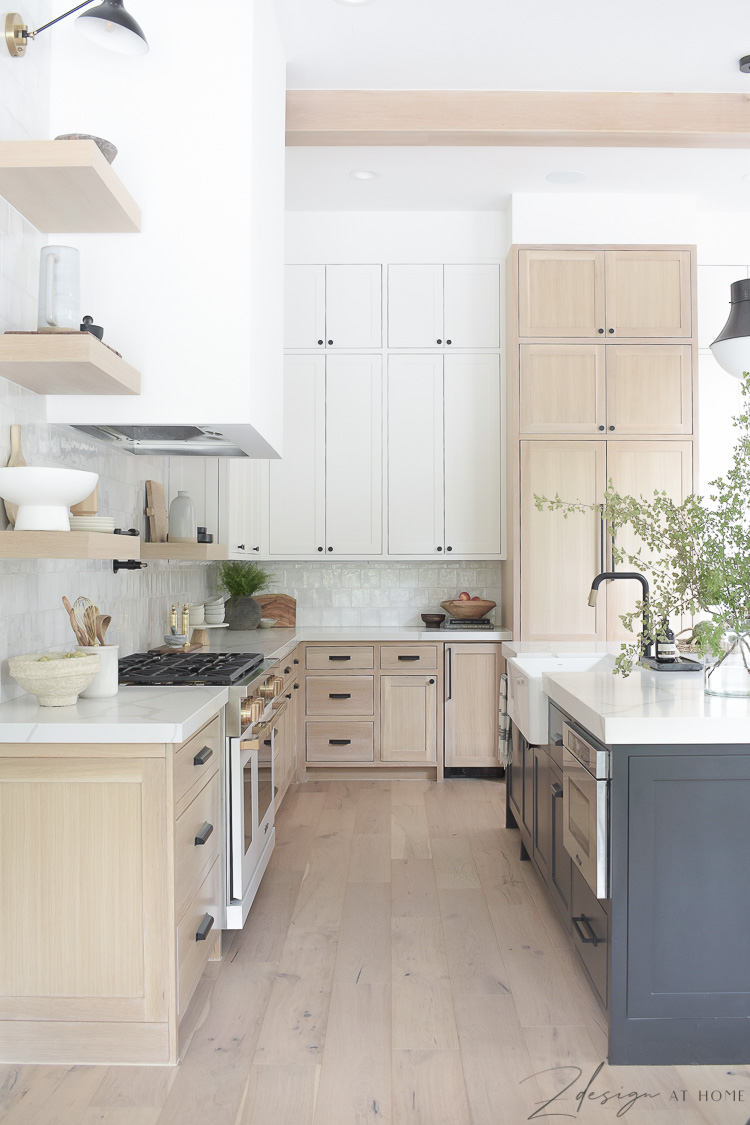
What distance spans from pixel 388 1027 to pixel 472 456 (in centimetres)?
340

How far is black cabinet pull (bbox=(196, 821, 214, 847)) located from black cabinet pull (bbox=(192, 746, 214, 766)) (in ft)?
0.60

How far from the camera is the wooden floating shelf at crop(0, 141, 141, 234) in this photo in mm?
2180

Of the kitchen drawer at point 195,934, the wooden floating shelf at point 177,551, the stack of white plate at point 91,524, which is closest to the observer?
the kitchen drawer at point 195,934

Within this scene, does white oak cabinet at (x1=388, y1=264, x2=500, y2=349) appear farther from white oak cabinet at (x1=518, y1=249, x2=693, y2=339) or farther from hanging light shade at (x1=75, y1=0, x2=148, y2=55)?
hanging light shade at (x1=75, y1=0, x2=148, y2=55)

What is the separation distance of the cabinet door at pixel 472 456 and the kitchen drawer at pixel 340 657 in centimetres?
81

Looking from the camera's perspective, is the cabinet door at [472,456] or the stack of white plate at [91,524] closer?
the stack of white plate at [91,524]

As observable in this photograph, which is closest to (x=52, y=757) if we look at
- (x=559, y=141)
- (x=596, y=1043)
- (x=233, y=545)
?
(x=596, y=1043)

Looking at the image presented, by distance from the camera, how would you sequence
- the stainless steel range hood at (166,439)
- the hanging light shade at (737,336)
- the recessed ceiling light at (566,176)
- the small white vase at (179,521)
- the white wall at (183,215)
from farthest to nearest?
the recessed ceiling light at (566,176)
the small white vase at (179,521)
the hanging light shade at (737,336)
the stainless steel range hood at (166,439)
the white wall at (183,215)

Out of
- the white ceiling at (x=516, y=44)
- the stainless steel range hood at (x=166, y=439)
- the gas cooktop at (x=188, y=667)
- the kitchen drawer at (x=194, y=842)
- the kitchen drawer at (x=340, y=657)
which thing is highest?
the white ceiling at (x=516, y=44)

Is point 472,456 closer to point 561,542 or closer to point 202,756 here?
point 561,542

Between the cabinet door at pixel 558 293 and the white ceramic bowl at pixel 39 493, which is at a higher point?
the cabinet door at pixel 558 293

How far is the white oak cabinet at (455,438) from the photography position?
501 cm

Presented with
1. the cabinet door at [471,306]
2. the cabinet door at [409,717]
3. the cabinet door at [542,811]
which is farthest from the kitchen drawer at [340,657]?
the cabinet door at [471,306]

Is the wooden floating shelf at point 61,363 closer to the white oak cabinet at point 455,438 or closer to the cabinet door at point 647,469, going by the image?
the white oak cabinet at point 455,438
